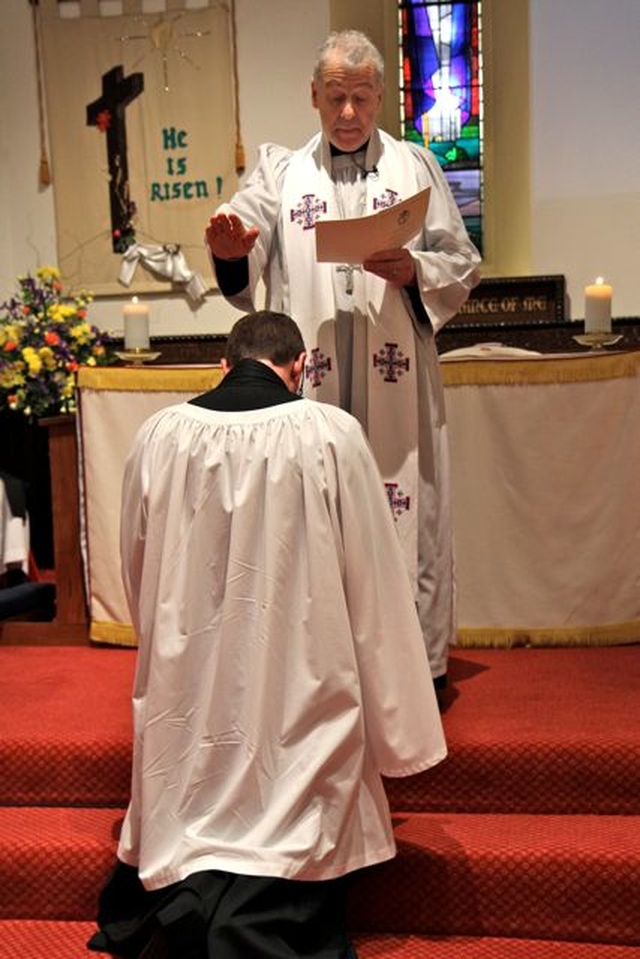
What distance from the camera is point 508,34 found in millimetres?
7898

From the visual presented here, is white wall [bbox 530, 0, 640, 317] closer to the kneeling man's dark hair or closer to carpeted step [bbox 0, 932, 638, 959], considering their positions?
the kneeling man's dark hair

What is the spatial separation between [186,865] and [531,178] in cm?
583

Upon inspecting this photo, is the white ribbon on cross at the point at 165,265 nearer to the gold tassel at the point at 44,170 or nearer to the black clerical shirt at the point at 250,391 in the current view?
the gold tassel at the point at 44,170

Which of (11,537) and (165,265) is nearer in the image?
(11,537)

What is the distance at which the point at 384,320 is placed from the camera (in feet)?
11.7

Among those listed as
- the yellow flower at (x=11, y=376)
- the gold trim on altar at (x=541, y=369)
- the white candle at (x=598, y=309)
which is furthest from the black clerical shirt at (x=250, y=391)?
the yellow flower at (x=11, y=376)

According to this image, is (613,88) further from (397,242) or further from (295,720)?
(295,720)

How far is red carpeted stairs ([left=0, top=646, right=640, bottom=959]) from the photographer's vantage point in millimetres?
2971

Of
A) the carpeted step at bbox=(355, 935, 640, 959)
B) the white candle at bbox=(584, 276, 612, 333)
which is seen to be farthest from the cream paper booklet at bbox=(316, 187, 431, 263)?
the carpeted step at bbox=(355, 935, 640, 959)

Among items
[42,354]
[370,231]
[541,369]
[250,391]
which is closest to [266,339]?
[250,391]

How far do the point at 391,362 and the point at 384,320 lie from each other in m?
0.13

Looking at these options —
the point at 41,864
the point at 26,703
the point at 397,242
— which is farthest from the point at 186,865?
the point at 397,242

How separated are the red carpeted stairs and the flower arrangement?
1.84 metres

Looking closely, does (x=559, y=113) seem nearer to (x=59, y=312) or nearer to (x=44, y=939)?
(x=59, y=312)
